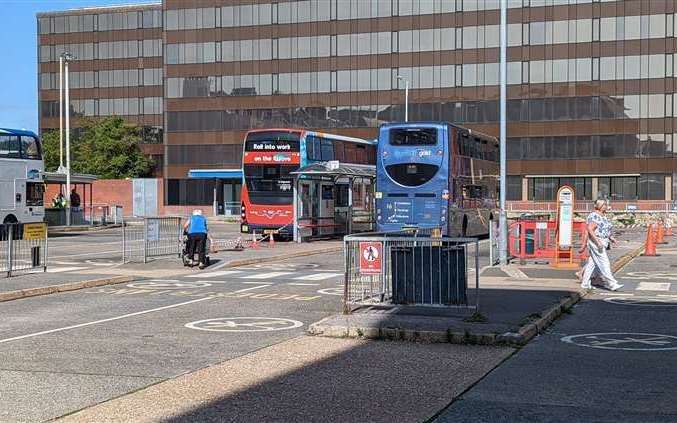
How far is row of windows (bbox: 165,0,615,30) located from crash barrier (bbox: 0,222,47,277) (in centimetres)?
6373

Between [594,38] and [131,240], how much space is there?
2380 inches

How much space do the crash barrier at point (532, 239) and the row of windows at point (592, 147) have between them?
5457 cm

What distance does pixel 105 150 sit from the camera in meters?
90.8

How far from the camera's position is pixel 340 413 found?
677 cm

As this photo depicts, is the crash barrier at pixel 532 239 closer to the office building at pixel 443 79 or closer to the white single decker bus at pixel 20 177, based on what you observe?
the white single decker bus at pixel 20 177

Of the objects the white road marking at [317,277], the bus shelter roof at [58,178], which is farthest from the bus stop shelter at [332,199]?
the bus shelter roof at [58,178]

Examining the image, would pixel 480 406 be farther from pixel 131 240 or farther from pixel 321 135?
pixel 321 135

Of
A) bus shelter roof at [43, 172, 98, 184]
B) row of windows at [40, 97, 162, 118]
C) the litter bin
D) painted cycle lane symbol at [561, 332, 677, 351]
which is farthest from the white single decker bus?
row of windows at [40, 97, 162, 118]

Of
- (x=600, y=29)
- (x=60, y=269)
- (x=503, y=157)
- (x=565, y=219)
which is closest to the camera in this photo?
(x=565, y=219)

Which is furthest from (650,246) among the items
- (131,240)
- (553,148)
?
(553,148)

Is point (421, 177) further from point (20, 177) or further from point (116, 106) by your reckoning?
point (116, 106)

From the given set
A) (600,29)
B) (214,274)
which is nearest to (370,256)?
(214,274)

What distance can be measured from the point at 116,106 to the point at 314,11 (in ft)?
105

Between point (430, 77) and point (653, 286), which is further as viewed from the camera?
point (430, 77)
